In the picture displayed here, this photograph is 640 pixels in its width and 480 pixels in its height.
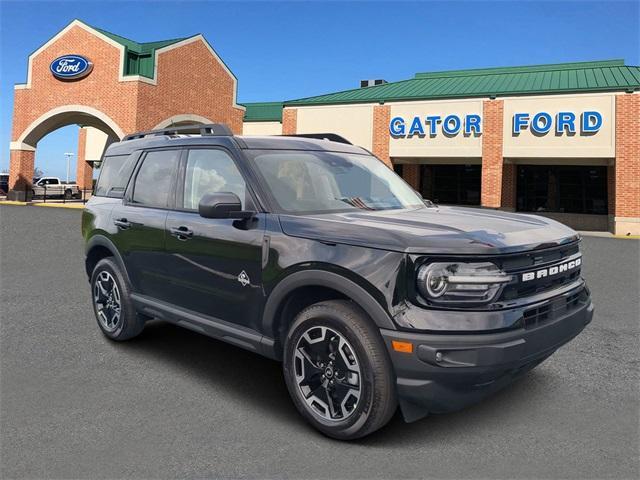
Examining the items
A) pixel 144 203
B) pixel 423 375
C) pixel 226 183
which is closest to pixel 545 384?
pixel 423 375

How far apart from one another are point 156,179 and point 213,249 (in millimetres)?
1335

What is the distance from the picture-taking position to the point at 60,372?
4.50 metres

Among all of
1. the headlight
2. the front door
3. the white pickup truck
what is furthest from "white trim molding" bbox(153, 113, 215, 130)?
the headlight

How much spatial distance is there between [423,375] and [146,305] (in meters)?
2.88

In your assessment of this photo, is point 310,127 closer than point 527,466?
No

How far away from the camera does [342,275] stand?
3.25 metres

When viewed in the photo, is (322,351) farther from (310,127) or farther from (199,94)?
(199,94)

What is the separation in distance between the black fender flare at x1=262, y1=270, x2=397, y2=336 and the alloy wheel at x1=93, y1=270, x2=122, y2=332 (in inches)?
87.5

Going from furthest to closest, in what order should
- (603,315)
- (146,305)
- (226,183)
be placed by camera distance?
(603,315) → (146,305) → (226,183)

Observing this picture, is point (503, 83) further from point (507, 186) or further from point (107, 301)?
point (107, 301)

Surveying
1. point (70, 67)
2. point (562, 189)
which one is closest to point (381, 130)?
point (562, 189)

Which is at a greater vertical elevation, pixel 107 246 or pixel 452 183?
pixel 452 183

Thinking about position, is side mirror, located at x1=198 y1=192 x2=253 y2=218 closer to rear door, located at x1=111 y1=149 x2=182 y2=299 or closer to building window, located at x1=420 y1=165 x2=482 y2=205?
rear door, located at x1=111 y1=149 x2=182 y2=299

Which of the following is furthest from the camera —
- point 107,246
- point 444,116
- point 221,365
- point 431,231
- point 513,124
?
point 444,116
